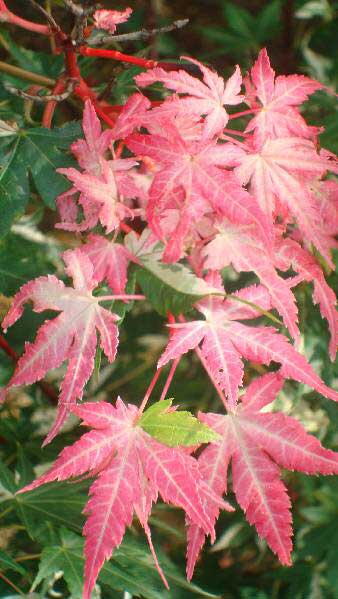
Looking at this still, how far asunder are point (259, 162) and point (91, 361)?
0.29 meters

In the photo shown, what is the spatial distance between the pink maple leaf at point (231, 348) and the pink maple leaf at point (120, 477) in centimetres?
8

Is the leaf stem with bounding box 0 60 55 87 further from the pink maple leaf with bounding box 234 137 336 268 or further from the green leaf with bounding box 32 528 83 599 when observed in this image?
the green leaf with bounding box 32 528 83 599

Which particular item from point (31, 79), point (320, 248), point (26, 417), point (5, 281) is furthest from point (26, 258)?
point (320, 248)

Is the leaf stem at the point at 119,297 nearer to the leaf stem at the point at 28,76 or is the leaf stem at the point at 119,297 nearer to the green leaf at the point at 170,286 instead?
the green leaf at the point at 170,286

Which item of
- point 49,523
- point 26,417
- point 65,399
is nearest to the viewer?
point 65,399

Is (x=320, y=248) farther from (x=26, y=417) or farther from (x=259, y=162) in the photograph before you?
(x=26, y=417)

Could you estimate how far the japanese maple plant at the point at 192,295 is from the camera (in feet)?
2.31

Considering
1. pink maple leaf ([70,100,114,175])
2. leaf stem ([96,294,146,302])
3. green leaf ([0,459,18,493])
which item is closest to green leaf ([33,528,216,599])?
green leaf ([0,459,18,493])

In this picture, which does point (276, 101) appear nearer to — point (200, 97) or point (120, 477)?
point (200, 97)

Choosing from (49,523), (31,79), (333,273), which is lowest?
(49,523)

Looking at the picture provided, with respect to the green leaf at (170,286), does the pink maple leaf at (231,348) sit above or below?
below

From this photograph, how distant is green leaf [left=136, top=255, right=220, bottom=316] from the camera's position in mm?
745

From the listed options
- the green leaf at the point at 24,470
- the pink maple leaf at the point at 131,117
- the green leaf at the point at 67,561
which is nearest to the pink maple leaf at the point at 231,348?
the pink maple leaf at the point at 131,117

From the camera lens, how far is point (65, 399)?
2.33ft
